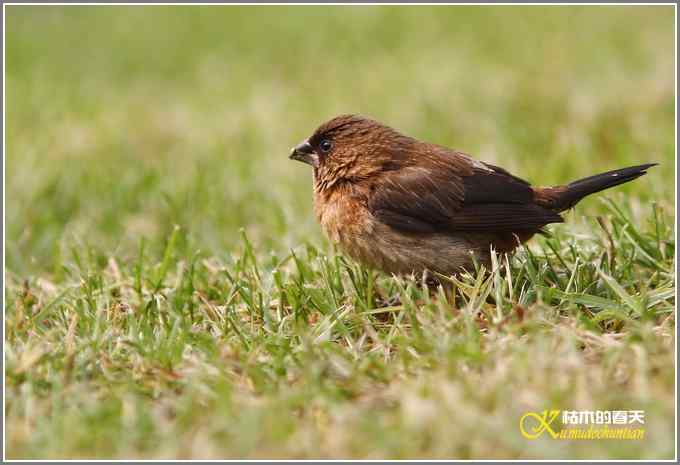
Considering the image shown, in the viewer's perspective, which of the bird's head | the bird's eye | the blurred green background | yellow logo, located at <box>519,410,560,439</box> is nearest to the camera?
yellow logo, located at <box>519,410,560,439</box>

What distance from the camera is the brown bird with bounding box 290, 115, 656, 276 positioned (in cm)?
430

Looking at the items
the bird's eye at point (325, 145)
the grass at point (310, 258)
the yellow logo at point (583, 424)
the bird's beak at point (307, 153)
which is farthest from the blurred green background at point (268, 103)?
the yellow logo at point (583, 424)

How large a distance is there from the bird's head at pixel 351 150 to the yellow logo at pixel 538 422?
1915mm

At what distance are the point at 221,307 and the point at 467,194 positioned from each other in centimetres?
138

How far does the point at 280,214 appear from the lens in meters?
6.03

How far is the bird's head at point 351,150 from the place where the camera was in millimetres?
4617

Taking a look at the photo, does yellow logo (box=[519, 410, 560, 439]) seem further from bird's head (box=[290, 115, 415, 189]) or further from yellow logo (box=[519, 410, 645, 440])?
bird's head (box=[290, 115, 415, 189])

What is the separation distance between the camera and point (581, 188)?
4.42 metres

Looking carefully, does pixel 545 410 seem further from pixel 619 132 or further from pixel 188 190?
pixel 619 132

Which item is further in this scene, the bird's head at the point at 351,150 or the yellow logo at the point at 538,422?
the bird's head at the point at 351,150

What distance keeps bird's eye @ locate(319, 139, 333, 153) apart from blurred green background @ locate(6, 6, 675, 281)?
84 cm

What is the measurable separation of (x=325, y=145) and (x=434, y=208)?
34.0 inches

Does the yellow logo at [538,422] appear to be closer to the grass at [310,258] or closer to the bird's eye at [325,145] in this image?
the grass at [310,258]

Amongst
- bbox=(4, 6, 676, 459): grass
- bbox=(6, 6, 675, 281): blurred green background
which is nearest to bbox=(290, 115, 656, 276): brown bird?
bbox=(4, 6, 676, 459): grass
